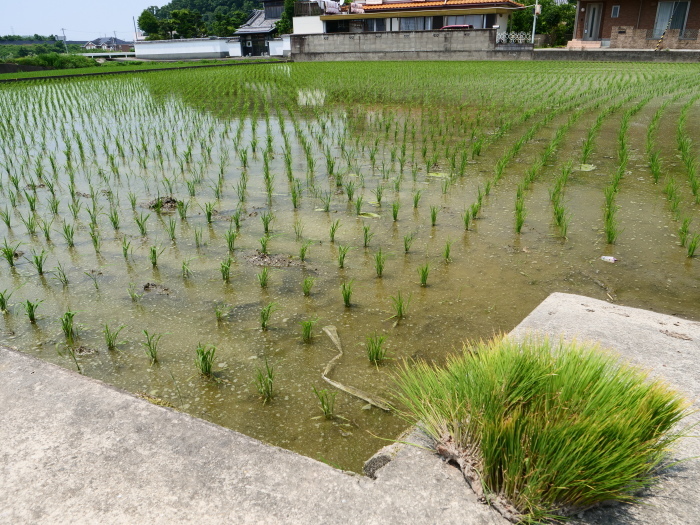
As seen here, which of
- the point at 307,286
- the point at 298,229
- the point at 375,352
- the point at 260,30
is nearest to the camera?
the point at 375,352

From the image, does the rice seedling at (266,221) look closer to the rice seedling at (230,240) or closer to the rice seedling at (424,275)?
the rice seedling at (230,240)

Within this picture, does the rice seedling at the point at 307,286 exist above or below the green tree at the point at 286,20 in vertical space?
below

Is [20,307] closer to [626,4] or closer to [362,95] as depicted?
[362,95]

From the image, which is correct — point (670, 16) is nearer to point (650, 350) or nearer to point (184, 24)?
point (650, 350)

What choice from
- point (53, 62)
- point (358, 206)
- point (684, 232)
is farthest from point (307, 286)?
point (53, 62)

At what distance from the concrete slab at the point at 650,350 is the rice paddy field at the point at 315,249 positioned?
1.36 ft

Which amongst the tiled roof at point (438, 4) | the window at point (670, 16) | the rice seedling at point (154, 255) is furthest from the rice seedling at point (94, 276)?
the tiled roof at point (438, 4)

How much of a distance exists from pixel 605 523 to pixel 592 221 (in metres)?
3.33

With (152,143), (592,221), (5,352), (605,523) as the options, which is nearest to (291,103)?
(152,143)

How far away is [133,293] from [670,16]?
94.8 ft

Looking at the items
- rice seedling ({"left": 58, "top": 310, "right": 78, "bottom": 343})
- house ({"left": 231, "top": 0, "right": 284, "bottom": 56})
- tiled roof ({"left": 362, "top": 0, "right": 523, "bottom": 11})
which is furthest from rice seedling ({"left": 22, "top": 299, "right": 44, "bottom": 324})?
house ({"left": 231, "top": 0, "right": 284, "bottom": 56})

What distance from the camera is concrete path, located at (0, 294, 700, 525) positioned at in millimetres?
1435

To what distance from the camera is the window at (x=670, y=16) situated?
23994mm

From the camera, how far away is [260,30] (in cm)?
4512
